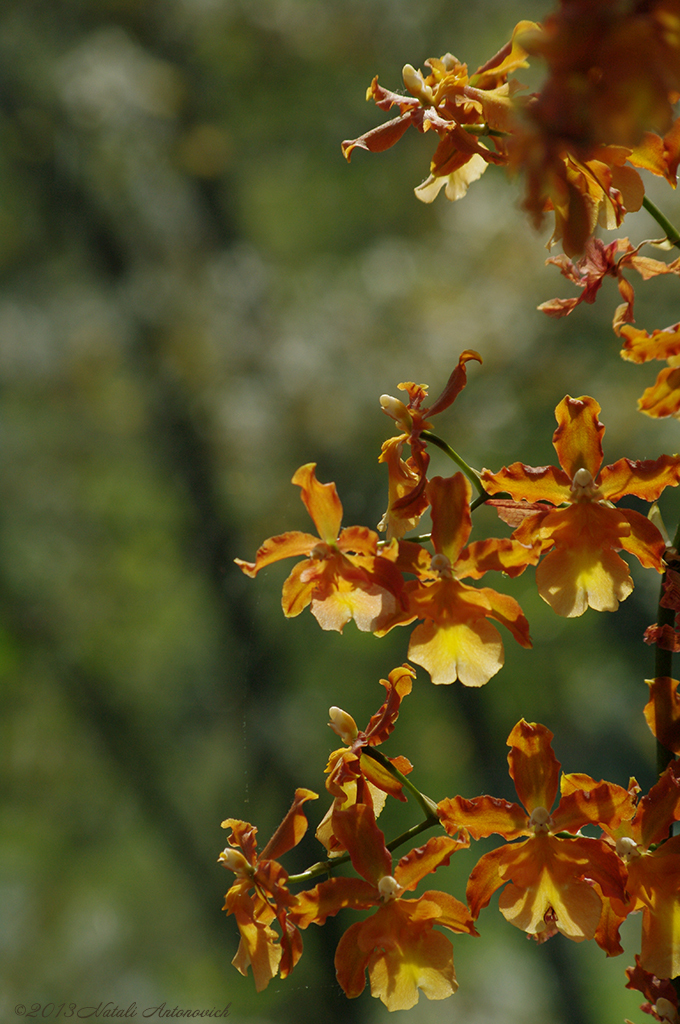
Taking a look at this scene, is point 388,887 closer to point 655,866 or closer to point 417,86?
point 655,866

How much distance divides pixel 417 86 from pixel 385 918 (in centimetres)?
28

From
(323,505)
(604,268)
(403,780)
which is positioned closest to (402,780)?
(403,780)

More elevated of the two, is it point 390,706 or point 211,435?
point 390,706

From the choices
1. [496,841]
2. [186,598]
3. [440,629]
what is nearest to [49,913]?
[186,598]

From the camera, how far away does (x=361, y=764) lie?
0.87 feet

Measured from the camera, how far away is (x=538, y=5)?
1781 millimetres

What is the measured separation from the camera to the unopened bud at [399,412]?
Answer: 0.87 ft

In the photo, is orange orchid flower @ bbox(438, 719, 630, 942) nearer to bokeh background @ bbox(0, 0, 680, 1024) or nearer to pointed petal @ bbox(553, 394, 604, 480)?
pointed petal @ bbox(553, 394, 604, 480)

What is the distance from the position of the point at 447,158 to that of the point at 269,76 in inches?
75.3

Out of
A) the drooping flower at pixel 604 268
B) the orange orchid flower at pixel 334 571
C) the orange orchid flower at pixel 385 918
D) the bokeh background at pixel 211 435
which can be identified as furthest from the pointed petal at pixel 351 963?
the bokeh background at pixel 211 435

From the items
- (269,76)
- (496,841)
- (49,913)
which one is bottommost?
(496,841)

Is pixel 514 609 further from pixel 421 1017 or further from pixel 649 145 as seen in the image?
pixel 421 1017

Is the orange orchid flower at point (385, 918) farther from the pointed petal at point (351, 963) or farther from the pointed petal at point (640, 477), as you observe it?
the pointed petal at point (640, 477)

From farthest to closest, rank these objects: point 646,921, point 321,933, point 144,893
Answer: point 144,893 → point 321,933 → point 646,921
